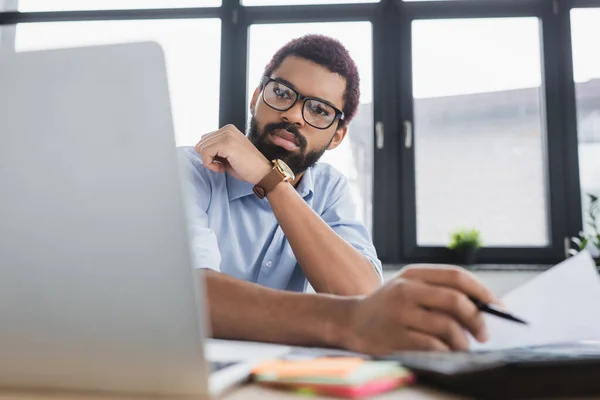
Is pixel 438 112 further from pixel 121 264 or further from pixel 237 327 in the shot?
pixel 121 264

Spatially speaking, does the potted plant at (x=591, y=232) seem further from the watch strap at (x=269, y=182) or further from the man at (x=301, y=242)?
the watch strap at (x=269, y=182)

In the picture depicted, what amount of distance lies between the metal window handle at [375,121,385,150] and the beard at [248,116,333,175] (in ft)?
4.38

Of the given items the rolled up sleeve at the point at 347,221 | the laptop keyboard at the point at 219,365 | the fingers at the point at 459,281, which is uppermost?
the rolled up sleeve at the point at 347,221

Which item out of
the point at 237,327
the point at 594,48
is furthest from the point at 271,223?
the point at 594,48

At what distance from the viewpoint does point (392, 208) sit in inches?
110

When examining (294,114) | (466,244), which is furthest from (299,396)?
(466,244)

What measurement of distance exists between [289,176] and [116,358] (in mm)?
872

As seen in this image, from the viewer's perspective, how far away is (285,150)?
149 centimetres

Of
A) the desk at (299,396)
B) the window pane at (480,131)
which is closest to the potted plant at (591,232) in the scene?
the window pane at (480,131)

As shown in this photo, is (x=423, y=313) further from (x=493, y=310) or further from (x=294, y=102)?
(x=294, y=102)

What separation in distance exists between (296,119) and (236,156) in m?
0.34

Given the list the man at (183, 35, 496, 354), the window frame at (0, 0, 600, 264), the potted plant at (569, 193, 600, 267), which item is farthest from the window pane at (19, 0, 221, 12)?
the potted plant at (569, 193, 600, 267)

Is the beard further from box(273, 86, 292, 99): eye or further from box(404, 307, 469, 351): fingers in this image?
box(404, 307, 469, 351): fingers

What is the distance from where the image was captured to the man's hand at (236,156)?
3.86 feet
